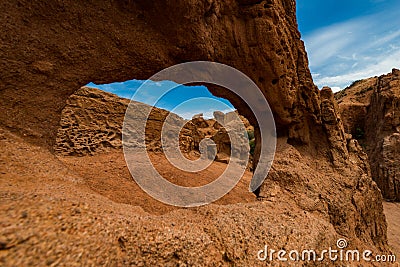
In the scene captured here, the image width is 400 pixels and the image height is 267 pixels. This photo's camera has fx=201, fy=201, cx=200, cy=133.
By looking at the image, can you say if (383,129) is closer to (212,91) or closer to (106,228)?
(212,91)

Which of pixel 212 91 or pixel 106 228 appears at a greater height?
pixel 212 91

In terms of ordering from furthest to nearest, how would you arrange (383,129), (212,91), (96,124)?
(383,129), (96,124), (212,91)

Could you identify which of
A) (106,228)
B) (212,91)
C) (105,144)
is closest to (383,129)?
(212,91)

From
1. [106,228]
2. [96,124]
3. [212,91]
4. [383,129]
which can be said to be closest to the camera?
[106,228]

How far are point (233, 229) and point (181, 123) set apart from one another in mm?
10695

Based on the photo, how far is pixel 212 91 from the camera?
201 inches

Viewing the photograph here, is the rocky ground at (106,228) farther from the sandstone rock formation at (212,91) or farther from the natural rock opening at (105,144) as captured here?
the natural rock opening at (105,144)

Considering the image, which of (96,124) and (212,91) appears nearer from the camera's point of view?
(212,91)

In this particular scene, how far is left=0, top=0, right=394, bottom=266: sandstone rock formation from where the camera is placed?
2.02 metres

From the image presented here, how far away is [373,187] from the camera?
5301 millimetres

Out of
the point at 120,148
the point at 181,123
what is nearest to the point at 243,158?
the point at 181,123

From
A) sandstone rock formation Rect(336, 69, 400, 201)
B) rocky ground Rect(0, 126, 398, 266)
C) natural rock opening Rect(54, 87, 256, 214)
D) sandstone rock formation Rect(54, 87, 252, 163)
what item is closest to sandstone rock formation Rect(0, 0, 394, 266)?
rocky ground Rect(0, 126, 398, 266)

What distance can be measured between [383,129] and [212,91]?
1665cm

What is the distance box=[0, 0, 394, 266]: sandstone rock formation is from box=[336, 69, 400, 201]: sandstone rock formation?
35.8ft
